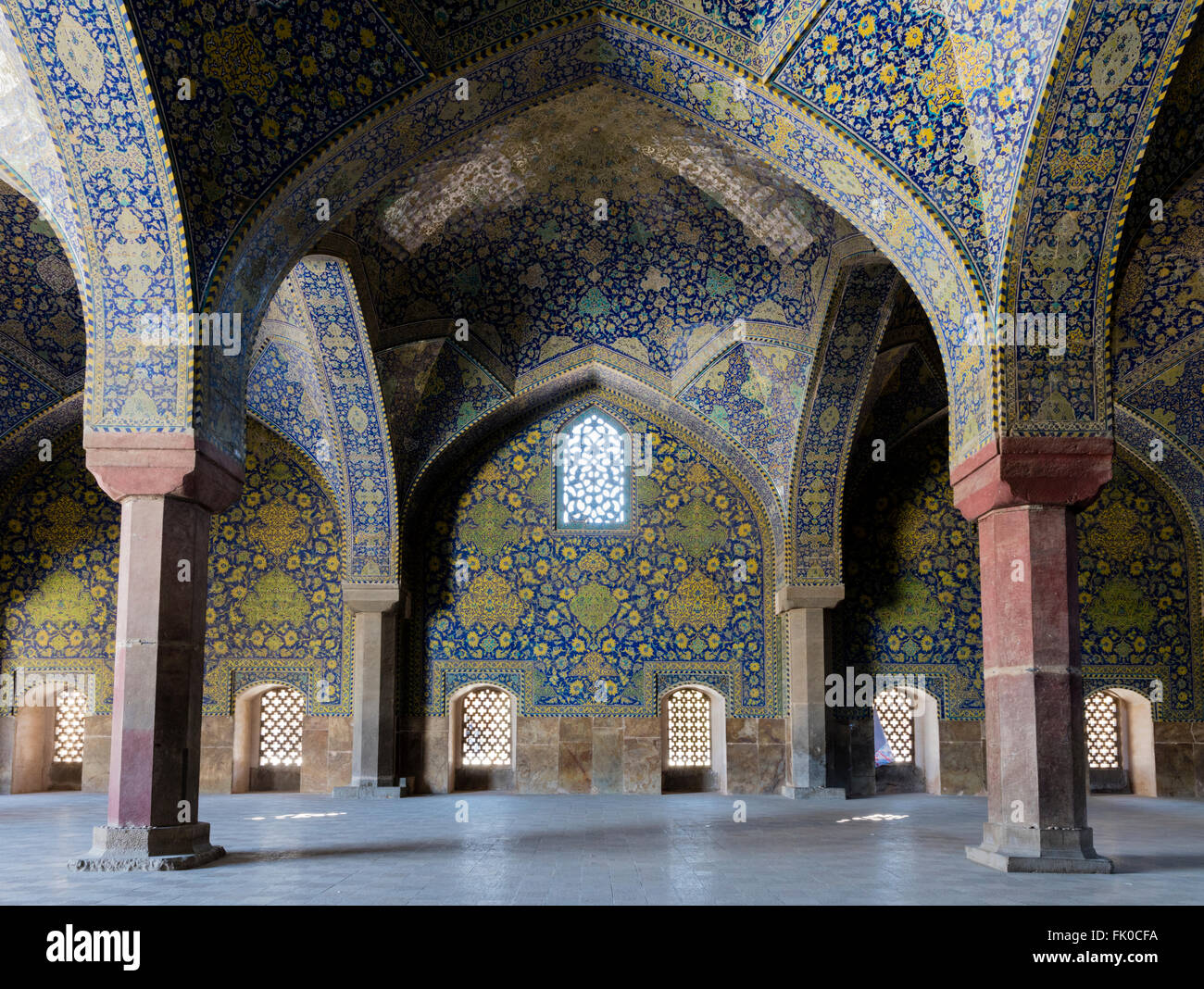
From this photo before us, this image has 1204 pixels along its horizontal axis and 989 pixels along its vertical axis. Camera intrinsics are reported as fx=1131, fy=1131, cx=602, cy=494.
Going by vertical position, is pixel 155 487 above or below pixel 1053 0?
below

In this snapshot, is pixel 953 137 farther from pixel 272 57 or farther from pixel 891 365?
pixel 891 365

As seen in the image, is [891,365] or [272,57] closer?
[272,57]

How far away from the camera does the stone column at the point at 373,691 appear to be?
43.3 feet

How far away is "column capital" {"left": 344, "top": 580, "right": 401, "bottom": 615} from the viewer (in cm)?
1330

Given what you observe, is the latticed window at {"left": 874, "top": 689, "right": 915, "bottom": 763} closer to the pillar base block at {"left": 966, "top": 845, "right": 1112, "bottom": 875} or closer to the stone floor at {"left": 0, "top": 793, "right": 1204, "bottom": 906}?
the stone floor at {"left": 0, "top": 793, "right": 1204, "bottom": 906}

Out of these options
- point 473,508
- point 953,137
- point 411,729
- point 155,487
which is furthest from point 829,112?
point 411,729

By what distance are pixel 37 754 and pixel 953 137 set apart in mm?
12768

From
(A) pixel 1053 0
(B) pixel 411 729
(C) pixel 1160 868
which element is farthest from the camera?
(B) pixel 411 729

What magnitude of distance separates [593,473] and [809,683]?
12.2 ft

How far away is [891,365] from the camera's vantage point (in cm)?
1304

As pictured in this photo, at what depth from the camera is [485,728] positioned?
14.4 m

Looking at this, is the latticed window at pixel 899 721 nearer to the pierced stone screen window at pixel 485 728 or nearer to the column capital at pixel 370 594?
the pierced stone screen window at pixel 485 728

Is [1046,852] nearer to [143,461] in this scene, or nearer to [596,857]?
[596,857]
